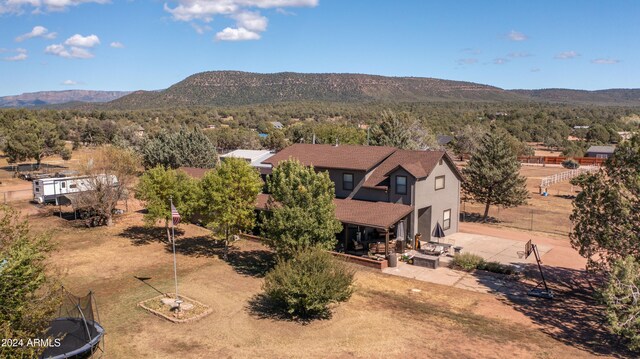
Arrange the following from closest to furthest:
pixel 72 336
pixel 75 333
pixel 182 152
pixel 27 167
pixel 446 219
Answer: pixel 72 336 < pixel 75 333 < pixel 446 219 < pixel 182 152 < pixel 27 167

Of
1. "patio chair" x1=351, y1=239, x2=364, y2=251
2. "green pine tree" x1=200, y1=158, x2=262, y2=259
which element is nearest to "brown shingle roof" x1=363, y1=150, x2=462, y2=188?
"patio chair" x1=351, y1=239, x2=364, y2=251

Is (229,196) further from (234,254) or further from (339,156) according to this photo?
(339,156)

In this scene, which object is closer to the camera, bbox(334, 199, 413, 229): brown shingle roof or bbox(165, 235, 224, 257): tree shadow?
bbox(334, 199, 413, 229): brown shingle roof

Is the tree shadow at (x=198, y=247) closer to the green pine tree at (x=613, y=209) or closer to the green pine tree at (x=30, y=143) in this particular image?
the green pine tree at (x=613, y=209)

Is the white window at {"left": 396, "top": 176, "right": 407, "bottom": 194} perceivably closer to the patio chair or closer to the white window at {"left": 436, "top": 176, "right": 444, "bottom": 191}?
the white window at {"left": 436, "top": 176, "right": 444, "bottom": 191}

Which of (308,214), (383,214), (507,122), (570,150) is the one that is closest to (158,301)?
(308,214)

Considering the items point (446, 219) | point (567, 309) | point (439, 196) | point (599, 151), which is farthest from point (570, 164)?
point (567, 309)
